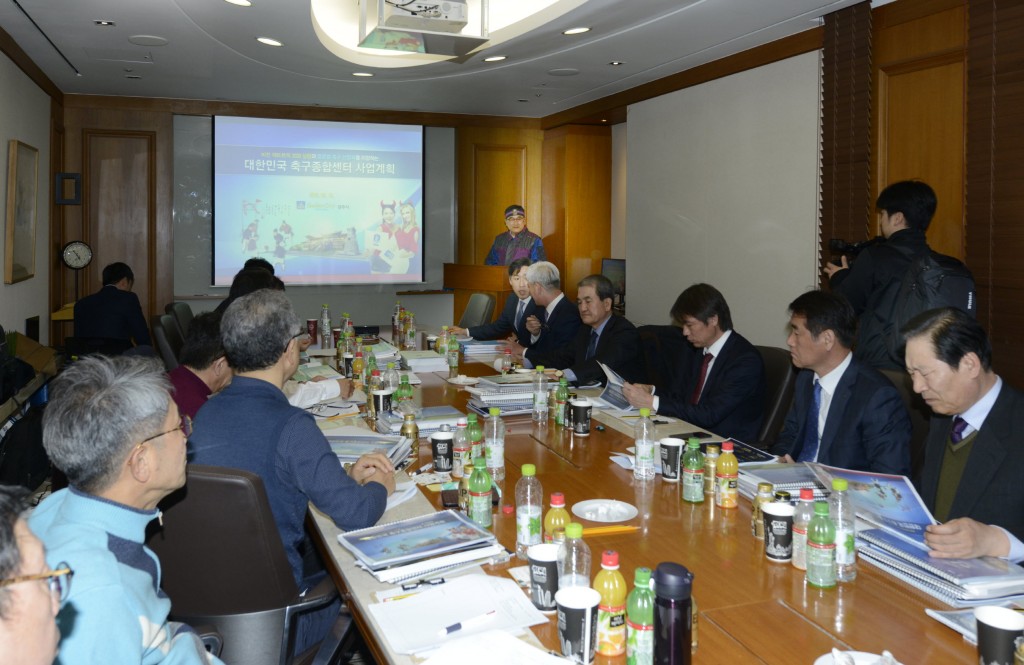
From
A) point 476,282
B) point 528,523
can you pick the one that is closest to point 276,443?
point 528,523

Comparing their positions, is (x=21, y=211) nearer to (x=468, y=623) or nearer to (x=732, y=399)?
(x=732, y=399)

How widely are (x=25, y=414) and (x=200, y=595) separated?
398 cm

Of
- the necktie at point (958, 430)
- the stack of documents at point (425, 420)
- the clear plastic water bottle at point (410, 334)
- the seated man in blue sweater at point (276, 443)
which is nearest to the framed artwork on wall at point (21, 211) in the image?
the clear plastic water bottle at point (410, 334)

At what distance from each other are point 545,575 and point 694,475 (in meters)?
0.87

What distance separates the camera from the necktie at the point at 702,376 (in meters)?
3.92

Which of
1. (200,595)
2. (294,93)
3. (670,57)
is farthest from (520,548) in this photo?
(294,93)

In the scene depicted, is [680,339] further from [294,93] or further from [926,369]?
[294,93]

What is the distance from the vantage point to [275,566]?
81.3 inches

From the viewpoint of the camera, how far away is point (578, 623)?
59.9 inches

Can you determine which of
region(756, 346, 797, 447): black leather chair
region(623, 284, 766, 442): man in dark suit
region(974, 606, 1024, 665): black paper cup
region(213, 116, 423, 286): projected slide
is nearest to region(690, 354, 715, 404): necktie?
region(623, 284, 766, 442): man in dark suit

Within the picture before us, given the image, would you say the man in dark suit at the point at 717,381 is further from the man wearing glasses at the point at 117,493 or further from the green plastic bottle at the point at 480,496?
the man wearing glasses at the point at 117,493

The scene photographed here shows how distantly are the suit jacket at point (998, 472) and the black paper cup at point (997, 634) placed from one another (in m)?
0.74

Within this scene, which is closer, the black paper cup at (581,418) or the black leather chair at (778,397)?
the black paper cup at (581,418)

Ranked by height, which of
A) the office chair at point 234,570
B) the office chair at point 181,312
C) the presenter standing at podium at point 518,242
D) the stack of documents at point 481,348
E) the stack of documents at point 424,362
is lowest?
A: the office chair at point 234,570
